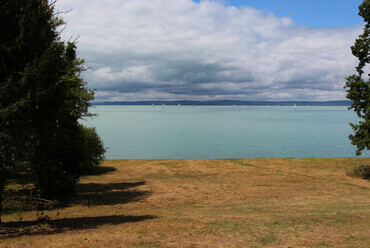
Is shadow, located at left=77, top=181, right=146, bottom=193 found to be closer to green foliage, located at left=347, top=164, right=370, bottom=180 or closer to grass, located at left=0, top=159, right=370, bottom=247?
grass, located at left=0, top=159, right=370, bottom=247

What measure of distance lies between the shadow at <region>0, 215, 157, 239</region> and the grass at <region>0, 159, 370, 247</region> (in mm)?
42

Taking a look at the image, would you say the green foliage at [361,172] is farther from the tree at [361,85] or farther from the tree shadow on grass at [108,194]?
the tree shadow on grass at [108,194]

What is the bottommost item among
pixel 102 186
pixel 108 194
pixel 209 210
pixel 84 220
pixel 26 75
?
pixel 102 186

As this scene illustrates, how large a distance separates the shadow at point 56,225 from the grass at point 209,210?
4 cm

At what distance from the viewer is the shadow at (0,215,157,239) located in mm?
13133

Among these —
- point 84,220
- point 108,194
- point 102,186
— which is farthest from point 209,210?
point 102,186

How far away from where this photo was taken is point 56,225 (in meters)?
14.6

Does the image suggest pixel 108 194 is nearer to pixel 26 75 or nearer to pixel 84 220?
pixel 84 220

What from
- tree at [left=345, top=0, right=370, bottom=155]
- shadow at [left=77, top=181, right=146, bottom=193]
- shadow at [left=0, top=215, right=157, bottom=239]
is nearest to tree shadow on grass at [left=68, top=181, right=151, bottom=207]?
shadow at [left=77, top=181, right=146, bottom=193]

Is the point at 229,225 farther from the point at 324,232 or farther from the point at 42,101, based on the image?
the point at 42,101

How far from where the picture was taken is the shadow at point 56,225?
43.1ft

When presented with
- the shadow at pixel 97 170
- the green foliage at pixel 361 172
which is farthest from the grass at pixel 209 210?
the green foliage at pixel 361 172

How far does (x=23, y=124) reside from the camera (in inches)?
592

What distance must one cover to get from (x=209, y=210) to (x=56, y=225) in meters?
9.04
